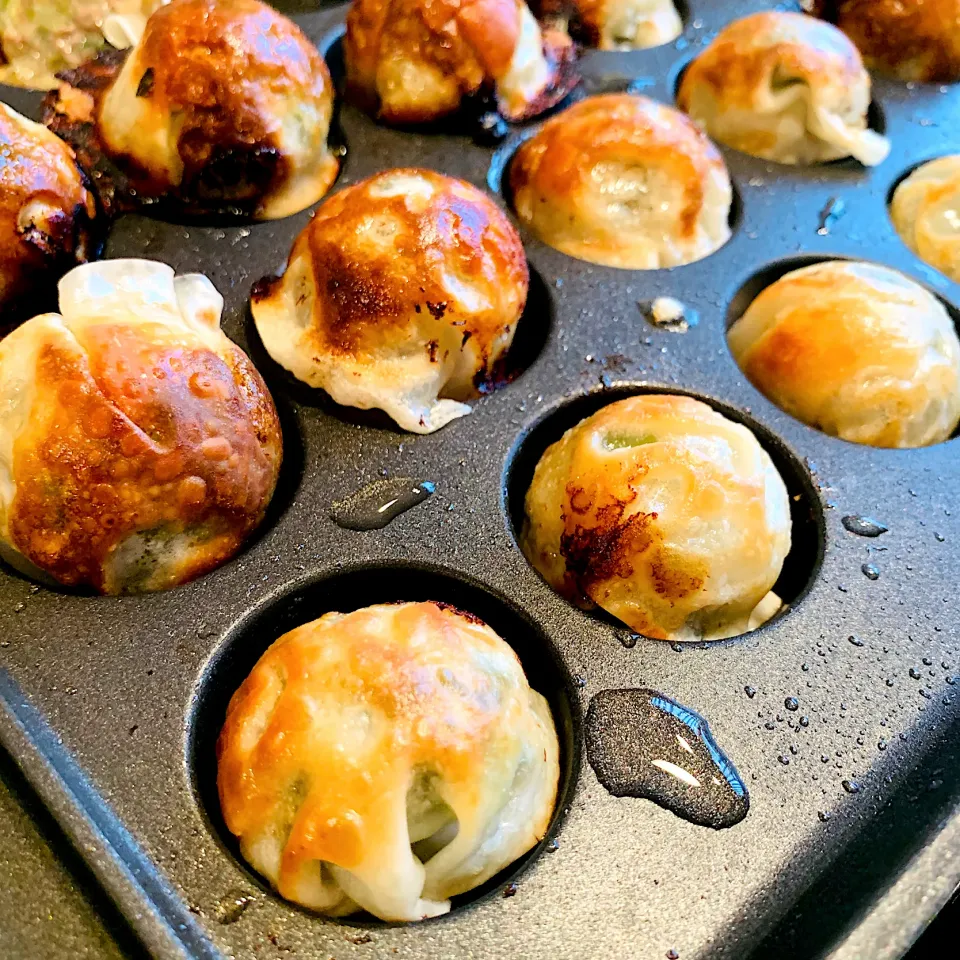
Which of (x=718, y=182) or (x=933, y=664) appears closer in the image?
(x=933, y=664)

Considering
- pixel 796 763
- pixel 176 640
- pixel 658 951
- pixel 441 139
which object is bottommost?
pixel 176 640

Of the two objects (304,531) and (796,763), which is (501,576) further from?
(796,763)

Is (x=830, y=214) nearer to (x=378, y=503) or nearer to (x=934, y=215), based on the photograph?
(x=934, y=215)

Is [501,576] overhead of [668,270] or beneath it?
beneath

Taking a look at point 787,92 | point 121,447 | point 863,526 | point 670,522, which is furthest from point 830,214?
point 121,447

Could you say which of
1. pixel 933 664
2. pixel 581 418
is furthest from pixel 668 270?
pixel 933 664

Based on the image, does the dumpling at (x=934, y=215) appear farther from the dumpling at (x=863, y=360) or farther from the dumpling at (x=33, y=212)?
the dumpling at (x=33, y=212)

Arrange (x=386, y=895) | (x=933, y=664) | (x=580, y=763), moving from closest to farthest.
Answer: (x=386, y=895) < (x=580, y=763) < (x=933, y=664)
